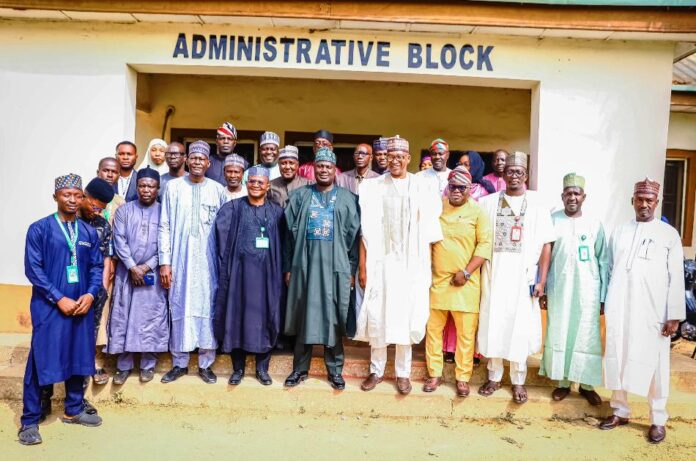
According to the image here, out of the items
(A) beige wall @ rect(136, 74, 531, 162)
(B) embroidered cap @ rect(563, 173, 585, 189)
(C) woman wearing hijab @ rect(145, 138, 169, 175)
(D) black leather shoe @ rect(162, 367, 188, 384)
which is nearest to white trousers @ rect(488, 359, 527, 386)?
(B) embroidered cap @ rect(563, 173, 585, 189)

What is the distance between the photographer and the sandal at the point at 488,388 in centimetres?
429

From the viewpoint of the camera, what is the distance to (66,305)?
11.7ft

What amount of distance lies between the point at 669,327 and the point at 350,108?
5.12 meters

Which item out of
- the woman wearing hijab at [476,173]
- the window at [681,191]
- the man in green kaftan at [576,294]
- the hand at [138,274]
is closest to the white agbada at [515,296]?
the man in green kaftan at [576,294]

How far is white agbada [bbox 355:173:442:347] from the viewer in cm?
416

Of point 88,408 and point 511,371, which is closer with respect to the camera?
point 88,408

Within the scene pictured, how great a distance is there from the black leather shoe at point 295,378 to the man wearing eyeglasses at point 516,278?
1445 millimetres

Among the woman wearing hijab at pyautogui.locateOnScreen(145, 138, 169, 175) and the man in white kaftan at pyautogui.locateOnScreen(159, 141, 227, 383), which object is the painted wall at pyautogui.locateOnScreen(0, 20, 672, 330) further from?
the man in white kaftan at pyautogui.locateOnScreen(159, 141, 227, 383)

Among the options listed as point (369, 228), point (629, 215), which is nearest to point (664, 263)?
point (629, 215)

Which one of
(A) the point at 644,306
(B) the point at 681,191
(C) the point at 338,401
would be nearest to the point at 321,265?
(C) the point at 338,401

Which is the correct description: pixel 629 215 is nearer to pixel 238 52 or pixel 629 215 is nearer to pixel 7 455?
pixel 238 52

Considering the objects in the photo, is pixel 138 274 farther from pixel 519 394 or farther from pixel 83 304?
pixel 519 394

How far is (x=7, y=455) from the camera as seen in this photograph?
11.3 ft

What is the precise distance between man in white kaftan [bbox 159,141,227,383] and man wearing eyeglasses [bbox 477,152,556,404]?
7.19 feet
